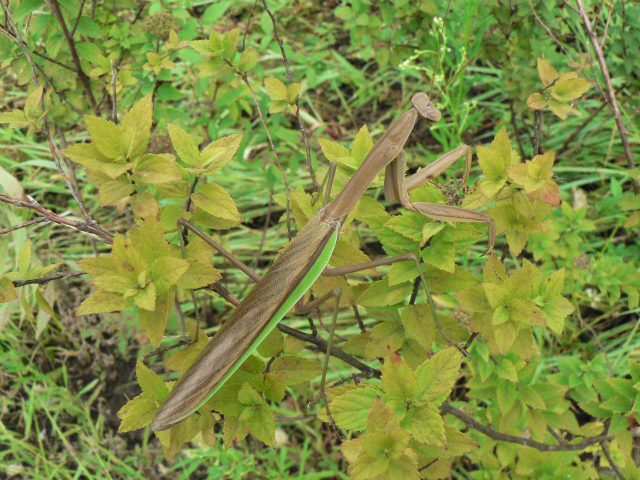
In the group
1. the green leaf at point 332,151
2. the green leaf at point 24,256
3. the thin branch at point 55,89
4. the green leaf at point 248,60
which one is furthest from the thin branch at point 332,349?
the thin branch at point 55,89

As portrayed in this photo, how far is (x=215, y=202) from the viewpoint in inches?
60.5

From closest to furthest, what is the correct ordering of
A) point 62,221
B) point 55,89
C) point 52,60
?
point 62,221 → point 52,60 → point 55,89

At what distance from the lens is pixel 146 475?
2744 millimetres

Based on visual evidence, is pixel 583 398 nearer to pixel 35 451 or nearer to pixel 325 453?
pixel 325 453

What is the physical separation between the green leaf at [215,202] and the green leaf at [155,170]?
0.12 m

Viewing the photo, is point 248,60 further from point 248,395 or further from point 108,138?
point 248,395

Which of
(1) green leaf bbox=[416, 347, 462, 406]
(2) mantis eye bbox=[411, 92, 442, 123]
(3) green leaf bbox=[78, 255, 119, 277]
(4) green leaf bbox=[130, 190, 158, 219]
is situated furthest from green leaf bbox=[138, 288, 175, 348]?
(2) mantis eye bbox=[411, 92, 442, 123]

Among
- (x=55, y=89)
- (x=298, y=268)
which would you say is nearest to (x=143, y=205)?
(x=298, y=268)

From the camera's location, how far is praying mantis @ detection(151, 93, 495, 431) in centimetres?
142

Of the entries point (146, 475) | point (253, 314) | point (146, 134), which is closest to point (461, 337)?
point (253, 314)

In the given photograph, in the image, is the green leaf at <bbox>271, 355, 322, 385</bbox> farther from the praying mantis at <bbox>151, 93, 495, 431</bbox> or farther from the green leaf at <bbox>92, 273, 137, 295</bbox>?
the green leaf at <bbox>92, 273, 137, 295</bbox>

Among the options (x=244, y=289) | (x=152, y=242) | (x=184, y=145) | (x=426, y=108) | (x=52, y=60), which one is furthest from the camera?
(x=244, y=289)

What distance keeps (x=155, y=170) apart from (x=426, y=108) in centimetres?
119

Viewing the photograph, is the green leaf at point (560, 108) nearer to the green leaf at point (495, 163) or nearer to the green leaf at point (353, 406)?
the green leaf at point (495, 163)
